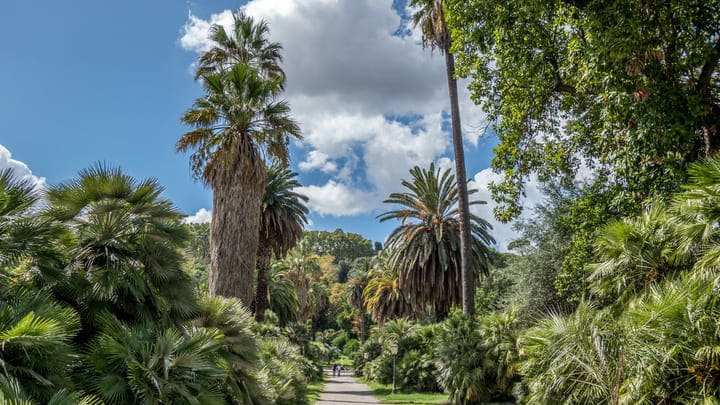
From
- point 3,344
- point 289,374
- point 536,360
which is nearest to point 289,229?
point 289,374

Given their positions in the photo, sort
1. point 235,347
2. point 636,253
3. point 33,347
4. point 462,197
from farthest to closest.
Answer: point 462,197 → point 636,253 → point 235,347 → point 33,347

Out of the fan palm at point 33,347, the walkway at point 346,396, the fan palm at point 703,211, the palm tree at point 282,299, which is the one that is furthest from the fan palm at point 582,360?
the palm tree at point 282,299

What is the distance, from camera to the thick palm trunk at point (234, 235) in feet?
42.2

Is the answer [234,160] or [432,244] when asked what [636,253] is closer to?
[234,160]

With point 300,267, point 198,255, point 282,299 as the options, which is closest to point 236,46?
point 282,299

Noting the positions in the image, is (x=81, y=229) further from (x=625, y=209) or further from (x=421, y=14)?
(x=421, y=14)

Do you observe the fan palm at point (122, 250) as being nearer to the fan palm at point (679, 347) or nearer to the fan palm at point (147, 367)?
the fan palm at point (147, 367)

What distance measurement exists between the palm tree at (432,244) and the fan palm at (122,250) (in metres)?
18.8

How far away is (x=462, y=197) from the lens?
19453 mm

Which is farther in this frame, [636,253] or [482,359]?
[482,359]

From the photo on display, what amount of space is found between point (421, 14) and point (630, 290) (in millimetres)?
15088

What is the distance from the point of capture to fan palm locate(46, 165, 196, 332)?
6.02m

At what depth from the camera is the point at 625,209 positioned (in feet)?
31.3

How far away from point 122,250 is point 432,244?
20045 millimetres
